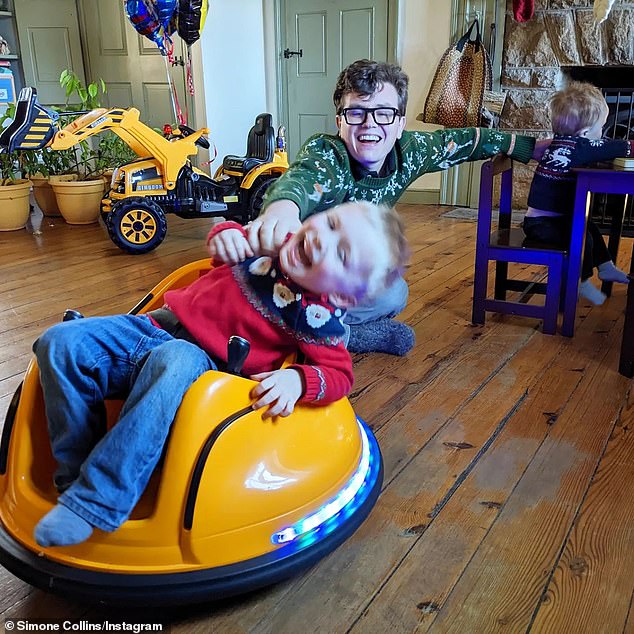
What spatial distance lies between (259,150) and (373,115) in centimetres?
214

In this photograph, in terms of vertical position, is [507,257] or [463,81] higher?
[463,81]

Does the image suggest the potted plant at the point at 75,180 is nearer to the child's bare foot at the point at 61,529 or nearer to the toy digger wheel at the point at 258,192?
the toy digger wheel at the point at 258,192

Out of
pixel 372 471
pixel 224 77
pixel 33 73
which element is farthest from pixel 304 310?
pixel 33 73

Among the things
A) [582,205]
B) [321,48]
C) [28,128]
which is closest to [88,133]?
[28,128]

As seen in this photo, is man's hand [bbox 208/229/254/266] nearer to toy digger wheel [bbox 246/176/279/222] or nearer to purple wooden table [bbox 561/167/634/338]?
purple wooden table [bbox 561/167/634/338]

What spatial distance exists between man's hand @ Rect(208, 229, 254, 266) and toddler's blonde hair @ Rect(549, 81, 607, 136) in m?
1.49

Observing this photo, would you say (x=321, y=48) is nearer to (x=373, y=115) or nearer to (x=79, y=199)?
(x=79, y=199)

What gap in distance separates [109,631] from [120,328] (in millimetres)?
481

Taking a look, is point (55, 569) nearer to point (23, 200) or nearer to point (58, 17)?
point (23, 200)

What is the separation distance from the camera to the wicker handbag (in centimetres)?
406

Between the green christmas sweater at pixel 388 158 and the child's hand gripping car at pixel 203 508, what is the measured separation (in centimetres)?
59

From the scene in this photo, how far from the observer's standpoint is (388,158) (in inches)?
76.2

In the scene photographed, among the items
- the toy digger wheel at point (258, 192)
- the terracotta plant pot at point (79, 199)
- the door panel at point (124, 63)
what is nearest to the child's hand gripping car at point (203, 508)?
the toy digger wheel at point (258, 192)

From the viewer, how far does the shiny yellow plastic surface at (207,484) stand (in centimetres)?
99
